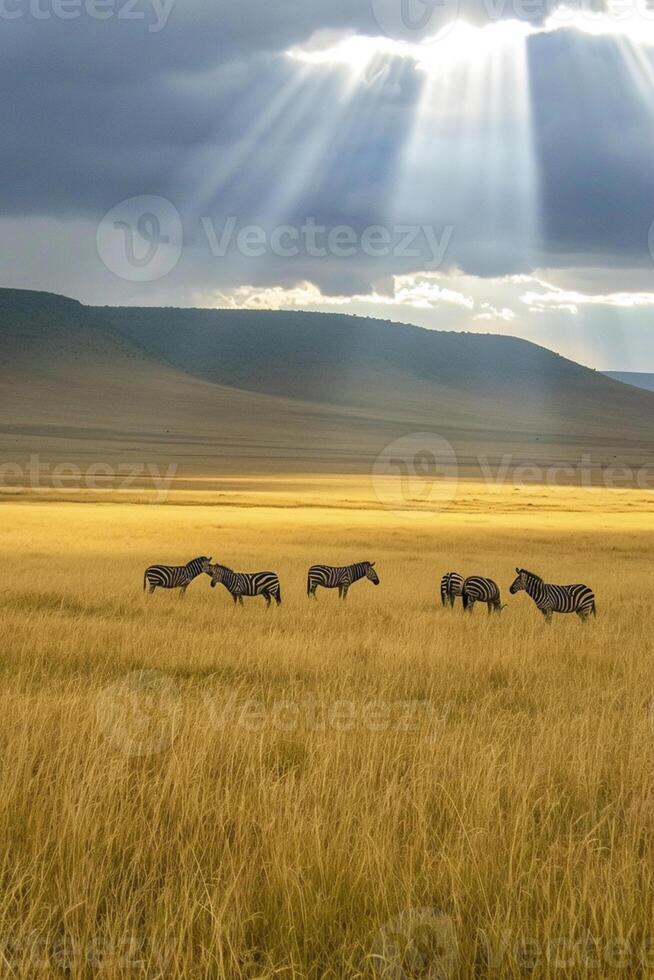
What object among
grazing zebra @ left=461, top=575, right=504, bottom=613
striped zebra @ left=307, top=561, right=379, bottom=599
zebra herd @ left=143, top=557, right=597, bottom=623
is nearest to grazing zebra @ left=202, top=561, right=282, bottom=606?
zebra herd @ left=143, top=557, right=597, bottom=623

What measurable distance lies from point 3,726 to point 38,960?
10.5 feet

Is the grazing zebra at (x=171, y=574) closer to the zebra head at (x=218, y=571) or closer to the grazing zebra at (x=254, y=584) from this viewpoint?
the zebra head at (x=218, y=571)

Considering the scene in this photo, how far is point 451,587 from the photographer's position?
18.5 m

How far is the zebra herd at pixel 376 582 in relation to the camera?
645 inches

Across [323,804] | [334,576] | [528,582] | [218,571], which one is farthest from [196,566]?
[323,804]

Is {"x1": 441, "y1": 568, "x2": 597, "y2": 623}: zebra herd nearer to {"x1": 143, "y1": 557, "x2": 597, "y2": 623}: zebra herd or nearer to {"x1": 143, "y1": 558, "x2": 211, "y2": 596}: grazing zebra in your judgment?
{"x1": 143, "y1": 557, "x2": 597, "y2": 623}: zebra herd

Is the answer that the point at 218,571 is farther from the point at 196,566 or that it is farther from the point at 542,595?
the point at 542,595

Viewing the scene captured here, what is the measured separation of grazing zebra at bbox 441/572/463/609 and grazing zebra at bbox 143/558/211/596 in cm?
469

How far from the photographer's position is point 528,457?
132 m

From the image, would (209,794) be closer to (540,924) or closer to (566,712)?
(540,924)

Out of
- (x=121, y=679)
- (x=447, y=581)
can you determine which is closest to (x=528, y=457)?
(x=447, y=581)

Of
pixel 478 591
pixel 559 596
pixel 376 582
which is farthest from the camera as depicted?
pixel 376 582

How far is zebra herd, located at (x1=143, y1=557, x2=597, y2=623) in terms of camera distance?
16.4m

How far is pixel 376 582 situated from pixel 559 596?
536 centimetres
